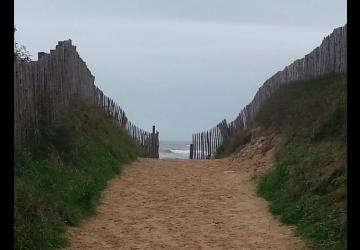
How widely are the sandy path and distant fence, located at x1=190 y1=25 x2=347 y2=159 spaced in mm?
3096

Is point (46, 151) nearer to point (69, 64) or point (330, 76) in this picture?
point (69, 64)

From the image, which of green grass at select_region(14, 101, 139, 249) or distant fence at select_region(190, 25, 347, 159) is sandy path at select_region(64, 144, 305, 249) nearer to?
green grass at select_region(14, 101, 139, 249)

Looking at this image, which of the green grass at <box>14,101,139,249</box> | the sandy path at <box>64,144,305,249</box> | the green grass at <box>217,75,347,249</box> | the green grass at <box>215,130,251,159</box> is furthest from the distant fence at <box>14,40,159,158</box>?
the green grass at <box>217,75,347,249</box>

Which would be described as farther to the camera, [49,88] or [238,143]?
[238,143]

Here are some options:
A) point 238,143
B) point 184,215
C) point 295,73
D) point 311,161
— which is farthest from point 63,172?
point 295,73

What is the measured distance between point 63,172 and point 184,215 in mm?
2342

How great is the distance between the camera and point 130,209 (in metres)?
9.20

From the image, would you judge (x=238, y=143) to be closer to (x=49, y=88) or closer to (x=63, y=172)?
(x=49, y=88)

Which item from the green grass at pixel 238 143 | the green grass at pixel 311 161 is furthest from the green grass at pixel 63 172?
the green grass at pixel 311 161

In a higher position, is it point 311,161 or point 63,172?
point 311,161

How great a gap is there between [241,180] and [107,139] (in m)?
4.09

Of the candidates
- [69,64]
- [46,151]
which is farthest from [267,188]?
[69,64]

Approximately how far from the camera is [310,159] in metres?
9.89

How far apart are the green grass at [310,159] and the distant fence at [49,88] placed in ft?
A: 14.0
